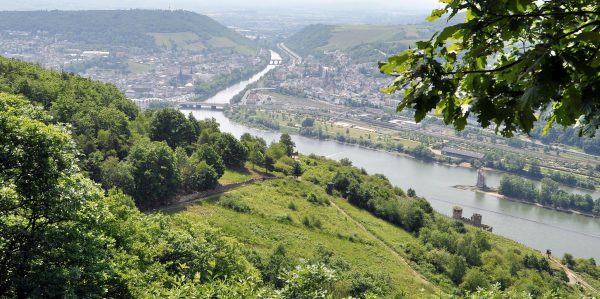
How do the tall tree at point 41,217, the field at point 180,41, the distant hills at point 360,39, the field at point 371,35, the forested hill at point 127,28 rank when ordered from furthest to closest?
the field at point 371,35 → the distant hills at point 360,39 → the field at point 180,41 → the forested hill at point 127,28 → the tall tree at point 41,217

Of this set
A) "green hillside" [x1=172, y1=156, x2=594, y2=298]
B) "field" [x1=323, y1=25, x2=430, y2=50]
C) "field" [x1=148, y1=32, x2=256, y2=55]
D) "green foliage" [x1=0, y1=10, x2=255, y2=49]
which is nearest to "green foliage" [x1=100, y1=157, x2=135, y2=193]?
"green hillside" [x1=172, y1=156, x2=594, y2=298]

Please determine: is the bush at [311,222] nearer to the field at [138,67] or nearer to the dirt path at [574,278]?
the dirt path at [574,278]

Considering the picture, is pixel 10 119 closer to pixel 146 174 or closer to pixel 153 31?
pixel 146 174

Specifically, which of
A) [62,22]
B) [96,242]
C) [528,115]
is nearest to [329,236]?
[96,242]

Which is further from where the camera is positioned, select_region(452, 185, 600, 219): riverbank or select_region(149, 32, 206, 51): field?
select_region(149, 32, 206, 51): field

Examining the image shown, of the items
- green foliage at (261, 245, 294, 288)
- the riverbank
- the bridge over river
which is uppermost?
green foliage at (261, 245, 294, 288)

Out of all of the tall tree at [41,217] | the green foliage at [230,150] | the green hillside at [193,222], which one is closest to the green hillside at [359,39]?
the green hillside at [193,222]

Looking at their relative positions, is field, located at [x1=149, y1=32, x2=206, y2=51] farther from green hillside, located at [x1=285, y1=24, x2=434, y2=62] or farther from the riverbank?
the riverbank
